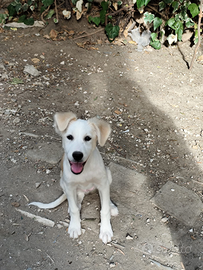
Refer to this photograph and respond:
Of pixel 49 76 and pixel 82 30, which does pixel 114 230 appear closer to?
pixel 49 76

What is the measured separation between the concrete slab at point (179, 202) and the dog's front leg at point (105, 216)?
66 centimetres

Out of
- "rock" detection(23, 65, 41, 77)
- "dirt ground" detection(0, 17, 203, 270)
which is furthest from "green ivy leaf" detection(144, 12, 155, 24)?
"rock" detection(23, 65, 41, 77)

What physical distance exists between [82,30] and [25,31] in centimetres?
129

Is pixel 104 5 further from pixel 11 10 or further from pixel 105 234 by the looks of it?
pixel 105 234

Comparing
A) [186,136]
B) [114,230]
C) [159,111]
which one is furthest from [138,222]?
[159,111]

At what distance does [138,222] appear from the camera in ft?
9.79

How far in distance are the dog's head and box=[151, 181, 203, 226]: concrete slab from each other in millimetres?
1212

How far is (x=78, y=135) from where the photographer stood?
2.38 m

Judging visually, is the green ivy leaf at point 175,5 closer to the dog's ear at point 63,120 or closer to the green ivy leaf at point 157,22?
the green ivy leaf at point 157,22

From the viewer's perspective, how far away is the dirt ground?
273 centimetres

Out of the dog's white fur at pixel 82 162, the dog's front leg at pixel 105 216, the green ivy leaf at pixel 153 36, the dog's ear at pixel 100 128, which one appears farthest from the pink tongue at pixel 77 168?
the green ivy leaf at pixel 153 36

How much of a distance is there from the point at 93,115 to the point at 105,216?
207 centimetres

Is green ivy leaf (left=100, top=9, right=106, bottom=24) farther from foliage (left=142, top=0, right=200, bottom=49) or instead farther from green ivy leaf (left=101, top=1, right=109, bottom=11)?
foliage (left=142, top=0, right=200, bottom=49)

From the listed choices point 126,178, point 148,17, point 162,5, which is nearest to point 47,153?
point 126,178
